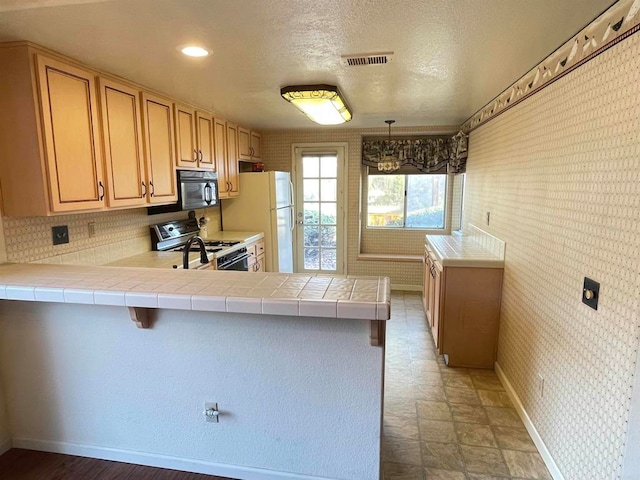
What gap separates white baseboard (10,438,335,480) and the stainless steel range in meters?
1.31

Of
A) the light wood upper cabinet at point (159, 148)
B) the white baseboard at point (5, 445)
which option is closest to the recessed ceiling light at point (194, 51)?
the light wood upper cabinet at point (159, 148)

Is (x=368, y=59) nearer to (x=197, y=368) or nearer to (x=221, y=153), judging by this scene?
(x=197, y=368)

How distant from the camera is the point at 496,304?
2859 millimetres

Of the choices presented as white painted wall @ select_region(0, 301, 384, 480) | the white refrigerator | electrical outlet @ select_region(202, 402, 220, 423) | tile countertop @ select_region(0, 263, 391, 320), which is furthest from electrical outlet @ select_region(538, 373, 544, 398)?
the white refrigerator

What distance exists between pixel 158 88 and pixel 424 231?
12.3 feet

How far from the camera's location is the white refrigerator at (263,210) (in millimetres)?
4332

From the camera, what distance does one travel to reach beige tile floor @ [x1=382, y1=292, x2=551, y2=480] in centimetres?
191

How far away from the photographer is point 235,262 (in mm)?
3502

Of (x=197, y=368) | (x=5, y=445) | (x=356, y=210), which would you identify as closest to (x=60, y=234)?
(x=5, y=445)

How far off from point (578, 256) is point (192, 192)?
2.88 meters

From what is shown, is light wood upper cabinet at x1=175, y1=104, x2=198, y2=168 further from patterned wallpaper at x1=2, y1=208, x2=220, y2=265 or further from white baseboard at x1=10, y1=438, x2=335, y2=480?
white baseboard at x1=10, y1=438, x2=335, y2=480

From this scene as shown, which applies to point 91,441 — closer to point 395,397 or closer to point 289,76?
point 395,397

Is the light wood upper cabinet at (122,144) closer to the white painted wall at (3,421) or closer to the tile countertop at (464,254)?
the white painted wall at (3,421)

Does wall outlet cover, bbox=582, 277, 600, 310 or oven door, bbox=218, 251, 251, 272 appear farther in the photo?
oven door, bbox=218, 251, 251, 272
